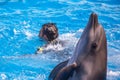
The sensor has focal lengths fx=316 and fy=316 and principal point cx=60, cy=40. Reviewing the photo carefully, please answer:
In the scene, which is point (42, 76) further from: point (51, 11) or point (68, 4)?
point (68, 4)

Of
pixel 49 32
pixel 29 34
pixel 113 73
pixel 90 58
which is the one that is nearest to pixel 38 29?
pixel 29 34

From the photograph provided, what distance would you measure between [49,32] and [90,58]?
3.35m

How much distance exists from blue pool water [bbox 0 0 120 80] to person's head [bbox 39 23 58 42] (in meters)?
0.34

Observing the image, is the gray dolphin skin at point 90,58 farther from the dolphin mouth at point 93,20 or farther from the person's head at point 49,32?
the person's head at point 49,32

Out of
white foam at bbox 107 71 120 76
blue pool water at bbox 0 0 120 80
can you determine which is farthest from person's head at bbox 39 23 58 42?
white foam at bbox 107 71 120 76

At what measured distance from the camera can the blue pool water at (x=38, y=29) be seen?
314 inches

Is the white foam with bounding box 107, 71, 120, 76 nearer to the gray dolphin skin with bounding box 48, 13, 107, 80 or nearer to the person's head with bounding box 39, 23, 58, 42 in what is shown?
the person's head with bounding box 39, 23, 58, 42

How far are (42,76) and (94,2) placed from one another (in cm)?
675

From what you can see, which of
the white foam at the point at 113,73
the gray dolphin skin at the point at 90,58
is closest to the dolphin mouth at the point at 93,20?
the gray dolphin skin at the point at 90,58

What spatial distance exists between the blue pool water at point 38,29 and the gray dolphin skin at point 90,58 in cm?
190

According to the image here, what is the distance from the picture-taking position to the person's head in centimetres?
842

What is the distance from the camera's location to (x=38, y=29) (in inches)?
425

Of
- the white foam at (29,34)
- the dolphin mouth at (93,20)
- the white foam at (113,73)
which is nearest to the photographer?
the dolphin mouth at (93,20)

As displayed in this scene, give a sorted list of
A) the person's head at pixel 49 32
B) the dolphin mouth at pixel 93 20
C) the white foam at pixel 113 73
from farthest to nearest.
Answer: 1. the person's head at pixel 49 32
2. the white foam at pixel 113 73
3. the dolphin mouth at pixel 93 20
